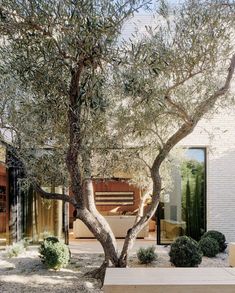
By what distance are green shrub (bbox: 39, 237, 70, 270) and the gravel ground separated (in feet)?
0.51

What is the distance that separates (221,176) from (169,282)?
7.62m

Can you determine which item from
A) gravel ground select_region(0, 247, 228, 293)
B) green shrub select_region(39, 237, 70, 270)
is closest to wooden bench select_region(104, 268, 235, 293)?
gravel ground select_region(0, 247, 228, 293)

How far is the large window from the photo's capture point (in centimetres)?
1163

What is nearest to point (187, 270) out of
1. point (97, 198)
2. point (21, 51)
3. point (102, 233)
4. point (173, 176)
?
point (102, 233)

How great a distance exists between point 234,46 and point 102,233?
11.9 ft

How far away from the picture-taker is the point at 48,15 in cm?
435

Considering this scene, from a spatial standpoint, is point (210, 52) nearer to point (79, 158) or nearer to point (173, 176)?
point (79, 158)

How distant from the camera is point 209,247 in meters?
9.77

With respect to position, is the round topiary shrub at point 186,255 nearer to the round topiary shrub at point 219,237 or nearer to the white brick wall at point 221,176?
the round topiary shrub at point 219,237

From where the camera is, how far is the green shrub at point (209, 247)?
384 inches

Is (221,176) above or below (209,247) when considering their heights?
above

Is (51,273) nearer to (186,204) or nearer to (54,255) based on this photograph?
(54,255)

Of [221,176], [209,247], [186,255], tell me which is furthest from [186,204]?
[186,255]

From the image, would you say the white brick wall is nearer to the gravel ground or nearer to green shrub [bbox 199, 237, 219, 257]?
the gravel ground
